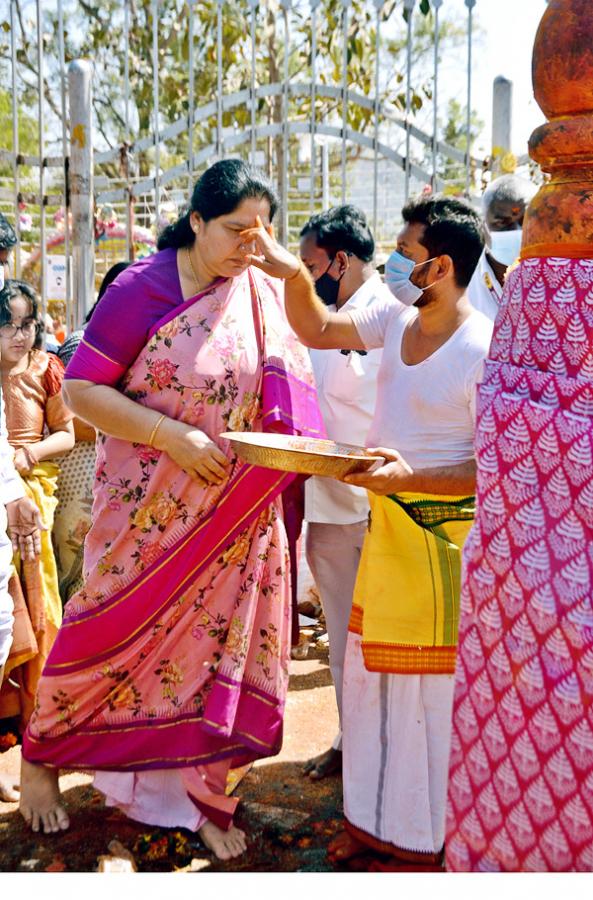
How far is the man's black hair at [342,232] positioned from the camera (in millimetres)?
4184

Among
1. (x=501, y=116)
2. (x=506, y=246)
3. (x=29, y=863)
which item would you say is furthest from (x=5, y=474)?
(x=501, y=116)

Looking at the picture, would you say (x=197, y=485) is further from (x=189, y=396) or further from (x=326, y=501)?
(x=326, y=501)

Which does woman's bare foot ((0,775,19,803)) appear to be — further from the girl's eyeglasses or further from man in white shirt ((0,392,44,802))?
the girl's eyeglasses

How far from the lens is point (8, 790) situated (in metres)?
3.65

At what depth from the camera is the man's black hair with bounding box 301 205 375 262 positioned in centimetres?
418

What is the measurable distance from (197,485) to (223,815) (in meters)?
1.07

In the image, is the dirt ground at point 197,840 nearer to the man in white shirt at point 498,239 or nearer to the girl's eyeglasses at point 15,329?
the girl's eyeglasses at point 15,329

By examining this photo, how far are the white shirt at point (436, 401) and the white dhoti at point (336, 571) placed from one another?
966 millimetres

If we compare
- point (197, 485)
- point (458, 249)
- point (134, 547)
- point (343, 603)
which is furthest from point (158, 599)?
point (458, 249)

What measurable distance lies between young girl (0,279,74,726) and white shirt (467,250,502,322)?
1895mm

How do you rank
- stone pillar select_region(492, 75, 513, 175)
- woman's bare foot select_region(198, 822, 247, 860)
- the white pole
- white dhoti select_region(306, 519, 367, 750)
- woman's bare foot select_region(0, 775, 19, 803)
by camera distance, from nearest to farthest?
woman's bare foot select_region(198, 822, 247, 860) < woman's bare foot select_region(0, 775, 19, 803) < white dhoti select_region(306, 519, 367, 750) < the white pole < stone pillar select_region(492, 75, 513, 175)

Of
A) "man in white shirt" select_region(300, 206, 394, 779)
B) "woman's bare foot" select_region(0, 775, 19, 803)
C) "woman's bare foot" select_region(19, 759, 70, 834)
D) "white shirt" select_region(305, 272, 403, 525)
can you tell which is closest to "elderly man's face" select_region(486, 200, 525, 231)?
"man in white shirt" select_region(300, 206, 394, 779)

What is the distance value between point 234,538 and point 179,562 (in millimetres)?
194

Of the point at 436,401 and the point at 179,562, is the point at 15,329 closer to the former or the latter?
the point at 179,562
